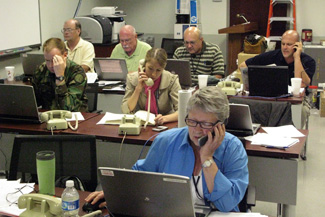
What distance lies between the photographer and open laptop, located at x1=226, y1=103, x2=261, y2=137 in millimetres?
2709

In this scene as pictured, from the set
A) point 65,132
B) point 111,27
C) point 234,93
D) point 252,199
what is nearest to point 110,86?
point 234,93

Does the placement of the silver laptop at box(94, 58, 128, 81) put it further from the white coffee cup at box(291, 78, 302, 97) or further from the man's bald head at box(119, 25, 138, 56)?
the white coffee cup at box(291, 78, 302, 97)

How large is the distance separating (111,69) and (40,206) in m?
3.25

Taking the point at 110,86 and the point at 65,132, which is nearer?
the point at 65,132

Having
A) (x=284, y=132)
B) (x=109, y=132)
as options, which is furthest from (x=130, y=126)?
(x=284, y=132)

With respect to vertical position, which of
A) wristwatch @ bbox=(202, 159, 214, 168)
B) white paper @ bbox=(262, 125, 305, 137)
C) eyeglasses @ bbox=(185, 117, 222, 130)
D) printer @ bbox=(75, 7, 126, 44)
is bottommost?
white paper @ bbox=(262, 125, 305, 137)

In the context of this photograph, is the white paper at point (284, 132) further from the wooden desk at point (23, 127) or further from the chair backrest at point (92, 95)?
the chair backrest at point (92, 95)

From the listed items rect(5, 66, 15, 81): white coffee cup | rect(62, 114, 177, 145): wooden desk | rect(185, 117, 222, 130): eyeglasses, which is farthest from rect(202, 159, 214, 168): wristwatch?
rect(5, 66, 15, 81): white coffee cup

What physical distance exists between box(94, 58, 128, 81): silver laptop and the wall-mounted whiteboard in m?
1.43

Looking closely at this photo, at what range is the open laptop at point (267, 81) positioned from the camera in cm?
389

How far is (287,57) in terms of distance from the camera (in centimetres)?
466

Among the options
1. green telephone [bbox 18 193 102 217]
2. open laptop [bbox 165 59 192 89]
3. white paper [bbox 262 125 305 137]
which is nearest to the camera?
green telephone [bbox 18 193 102 217]

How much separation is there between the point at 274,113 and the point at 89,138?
1583 millimetres

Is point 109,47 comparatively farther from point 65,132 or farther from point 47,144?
point 47,144
